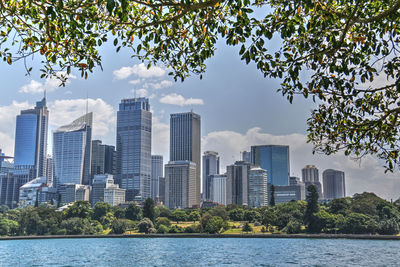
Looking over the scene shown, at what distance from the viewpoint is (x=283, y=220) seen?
105062mm

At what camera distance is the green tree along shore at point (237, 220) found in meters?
95.3

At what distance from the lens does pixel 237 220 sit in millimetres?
122938

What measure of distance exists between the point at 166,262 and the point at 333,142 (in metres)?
39.6

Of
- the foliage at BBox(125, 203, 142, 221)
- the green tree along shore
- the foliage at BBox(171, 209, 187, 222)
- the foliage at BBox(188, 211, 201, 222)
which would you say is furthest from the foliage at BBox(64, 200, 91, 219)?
the foliage at BBox(188, 211, 201, 222)

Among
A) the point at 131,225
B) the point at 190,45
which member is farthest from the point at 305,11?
the point at 131,225

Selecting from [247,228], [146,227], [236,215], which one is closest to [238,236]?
[247,228]

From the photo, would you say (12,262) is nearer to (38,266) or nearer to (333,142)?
(38,266)

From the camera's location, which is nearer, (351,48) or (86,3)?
(86,3)

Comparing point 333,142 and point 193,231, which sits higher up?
point 333,142

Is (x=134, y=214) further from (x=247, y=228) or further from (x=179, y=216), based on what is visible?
(x=247, y=228)

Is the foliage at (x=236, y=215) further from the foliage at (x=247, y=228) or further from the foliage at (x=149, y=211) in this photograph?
the foliage at (x=149, y=211)

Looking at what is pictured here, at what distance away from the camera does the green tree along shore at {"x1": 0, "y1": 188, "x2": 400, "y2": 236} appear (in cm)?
9531

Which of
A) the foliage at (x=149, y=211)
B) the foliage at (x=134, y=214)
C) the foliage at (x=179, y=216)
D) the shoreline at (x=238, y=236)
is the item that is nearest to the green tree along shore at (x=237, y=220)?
the foliage at (x=134, y=214)

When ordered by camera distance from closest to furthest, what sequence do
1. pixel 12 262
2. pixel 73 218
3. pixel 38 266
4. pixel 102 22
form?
pixel 102 22 < pixel 38 266 < pixel 12 262 < pixel 73 218
